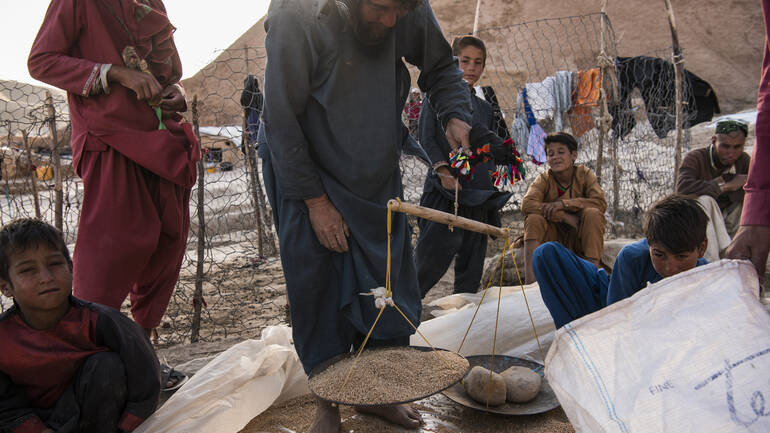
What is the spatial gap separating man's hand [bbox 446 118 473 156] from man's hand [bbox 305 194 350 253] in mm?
597

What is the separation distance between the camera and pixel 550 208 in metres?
3.89

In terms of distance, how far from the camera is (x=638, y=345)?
1379mm

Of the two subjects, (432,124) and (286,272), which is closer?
(286,272)

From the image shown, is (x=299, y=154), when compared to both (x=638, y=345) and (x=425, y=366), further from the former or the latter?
(x=638, y=345)

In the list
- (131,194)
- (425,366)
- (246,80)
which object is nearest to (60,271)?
(131,194)

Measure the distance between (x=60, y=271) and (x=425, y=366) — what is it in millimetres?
1316

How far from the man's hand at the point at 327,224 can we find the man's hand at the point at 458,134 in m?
Answer: 0.60

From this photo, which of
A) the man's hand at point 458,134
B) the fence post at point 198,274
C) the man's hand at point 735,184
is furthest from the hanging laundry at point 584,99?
the fence post at point 198,274

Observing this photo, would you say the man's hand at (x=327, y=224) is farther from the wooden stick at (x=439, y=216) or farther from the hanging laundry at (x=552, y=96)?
the hanging laundry at (x=552, y=96)

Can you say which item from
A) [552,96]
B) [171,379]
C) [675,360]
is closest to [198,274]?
[171,379]

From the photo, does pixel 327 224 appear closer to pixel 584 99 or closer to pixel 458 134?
pixel 458 134

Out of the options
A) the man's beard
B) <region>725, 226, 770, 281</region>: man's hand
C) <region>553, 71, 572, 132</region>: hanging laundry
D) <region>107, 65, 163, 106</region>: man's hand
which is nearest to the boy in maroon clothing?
<region>107, 65, 163, 106</region>: man's hand

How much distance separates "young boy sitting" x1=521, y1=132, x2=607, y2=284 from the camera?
3826mm

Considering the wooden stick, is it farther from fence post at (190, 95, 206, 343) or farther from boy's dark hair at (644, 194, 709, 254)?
fence post at (190, 95, 206, 343)
